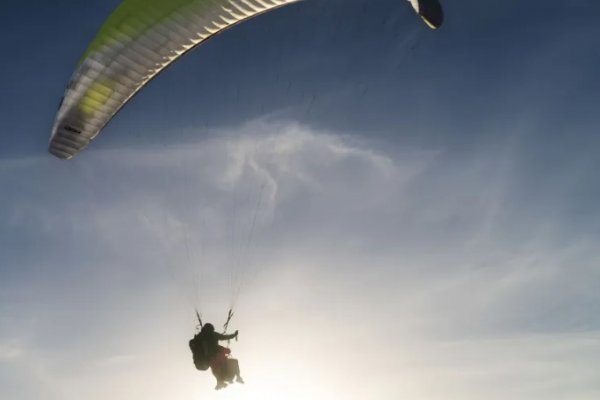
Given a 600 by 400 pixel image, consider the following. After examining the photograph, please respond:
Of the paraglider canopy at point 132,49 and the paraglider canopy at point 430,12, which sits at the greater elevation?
the paraglider canopy at point 132,49

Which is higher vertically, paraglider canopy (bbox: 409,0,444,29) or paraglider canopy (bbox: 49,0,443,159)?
paraglider canopy (bbox: 49,0,443,159)

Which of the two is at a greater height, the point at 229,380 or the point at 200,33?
the point at 200,33

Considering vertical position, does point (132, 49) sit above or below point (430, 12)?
above

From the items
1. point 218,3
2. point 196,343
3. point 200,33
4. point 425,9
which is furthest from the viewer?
point 196,343

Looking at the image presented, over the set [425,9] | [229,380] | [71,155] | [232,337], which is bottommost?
[229,380]

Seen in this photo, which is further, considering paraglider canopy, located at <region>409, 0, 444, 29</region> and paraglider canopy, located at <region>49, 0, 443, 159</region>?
paraglider canopy, located at <region>49, 0, 443, 159</region>

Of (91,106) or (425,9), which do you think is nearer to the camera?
(425,9)

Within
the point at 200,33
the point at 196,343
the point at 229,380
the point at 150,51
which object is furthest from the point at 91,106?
the point at 229,380

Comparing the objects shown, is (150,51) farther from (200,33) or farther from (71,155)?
(71,155)

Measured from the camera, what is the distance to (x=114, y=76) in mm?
12250

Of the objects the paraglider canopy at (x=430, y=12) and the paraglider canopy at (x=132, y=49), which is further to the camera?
the paraglider canopy at (x=132, y=49)

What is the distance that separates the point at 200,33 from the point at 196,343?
253 inches

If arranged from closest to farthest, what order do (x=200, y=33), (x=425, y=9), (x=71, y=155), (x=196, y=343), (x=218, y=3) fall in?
(x=425, y=9)
(x=218, y=3)
(x=200, y=33)
(x=196, y=343)
(x=71, y=155)

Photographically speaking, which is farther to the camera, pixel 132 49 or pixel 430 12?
pixel 132 49
